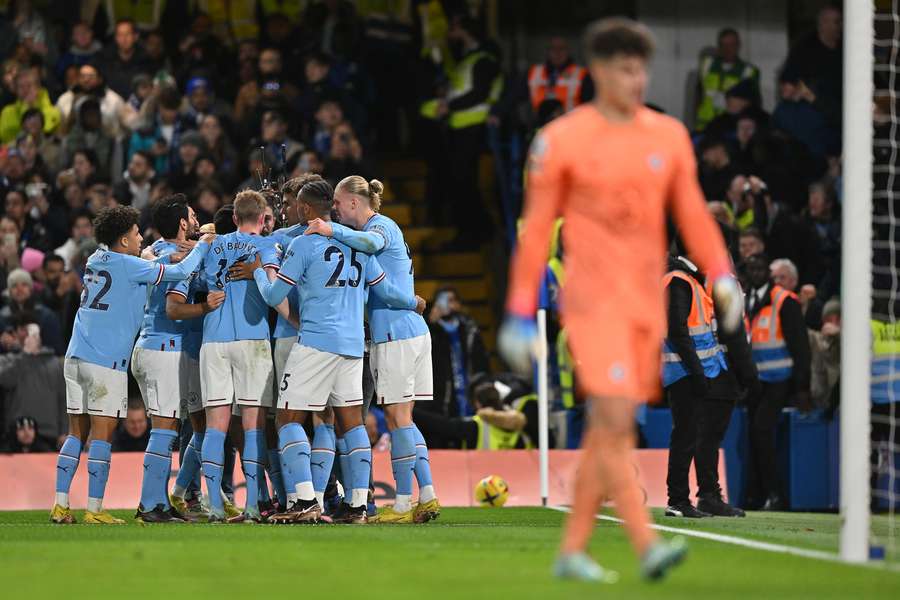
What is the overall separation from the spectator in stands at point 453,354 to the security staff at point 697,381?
15.5ft

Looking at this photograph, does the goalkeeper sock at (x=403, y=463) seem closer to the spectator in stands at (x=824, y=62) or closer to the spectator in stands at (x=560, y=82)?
the spectator in stands at (x=560, y=82)

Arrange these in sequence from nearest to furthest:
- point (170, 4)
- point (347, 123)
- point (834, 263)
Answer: point (834, 263)
point (347, 123)
point (170, 4)

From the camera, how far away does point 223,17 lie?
2214cm

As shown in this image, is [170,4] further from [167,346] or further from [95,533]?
[95,533]

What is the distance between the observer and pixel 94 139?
19281mm

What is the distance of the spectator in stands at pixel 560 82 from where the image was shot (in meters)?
19.5

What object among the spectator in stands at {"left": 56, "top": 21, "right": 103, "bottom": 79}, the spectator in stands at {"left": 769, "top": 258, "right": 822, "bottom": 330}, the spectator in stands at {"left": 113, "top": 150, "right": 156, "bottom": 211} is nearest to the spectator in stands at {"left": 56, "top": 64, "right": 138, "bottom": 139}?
the spectator in stands at {"left": 56, "top": 21, "right": 103, "bottom": 79}

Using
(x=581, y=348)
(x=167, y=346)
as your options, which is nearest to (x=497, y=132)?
(x=167, y=346)

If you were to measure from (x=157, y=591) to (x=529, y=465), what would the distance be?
9165 mm

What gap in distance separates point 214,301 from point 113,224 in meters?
0.93

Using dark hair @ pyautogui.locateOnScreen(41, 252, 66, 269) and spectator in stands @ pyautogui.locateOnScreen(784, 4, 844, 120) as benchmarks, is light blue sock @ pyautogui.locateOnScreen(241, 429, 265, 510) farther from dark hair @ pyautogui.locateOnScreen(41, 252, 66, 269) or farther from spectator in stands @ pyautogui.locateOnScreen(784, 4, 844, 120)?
spectator in stands @ pyautogui.locateOnScreen(784, 4, 844, 120)

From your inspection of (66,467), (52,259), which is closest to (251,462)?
(66,467)

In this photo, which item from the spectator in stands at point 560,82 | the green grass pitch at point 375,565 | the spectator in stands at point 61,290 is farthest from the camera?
the spectator in stands at point 560,82

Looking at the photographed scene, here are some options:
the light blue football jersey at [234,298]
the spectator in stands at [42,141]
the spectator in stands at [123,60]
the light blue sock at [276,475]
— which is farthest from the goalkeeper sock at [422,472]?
the spectator in stands at [123,60]
